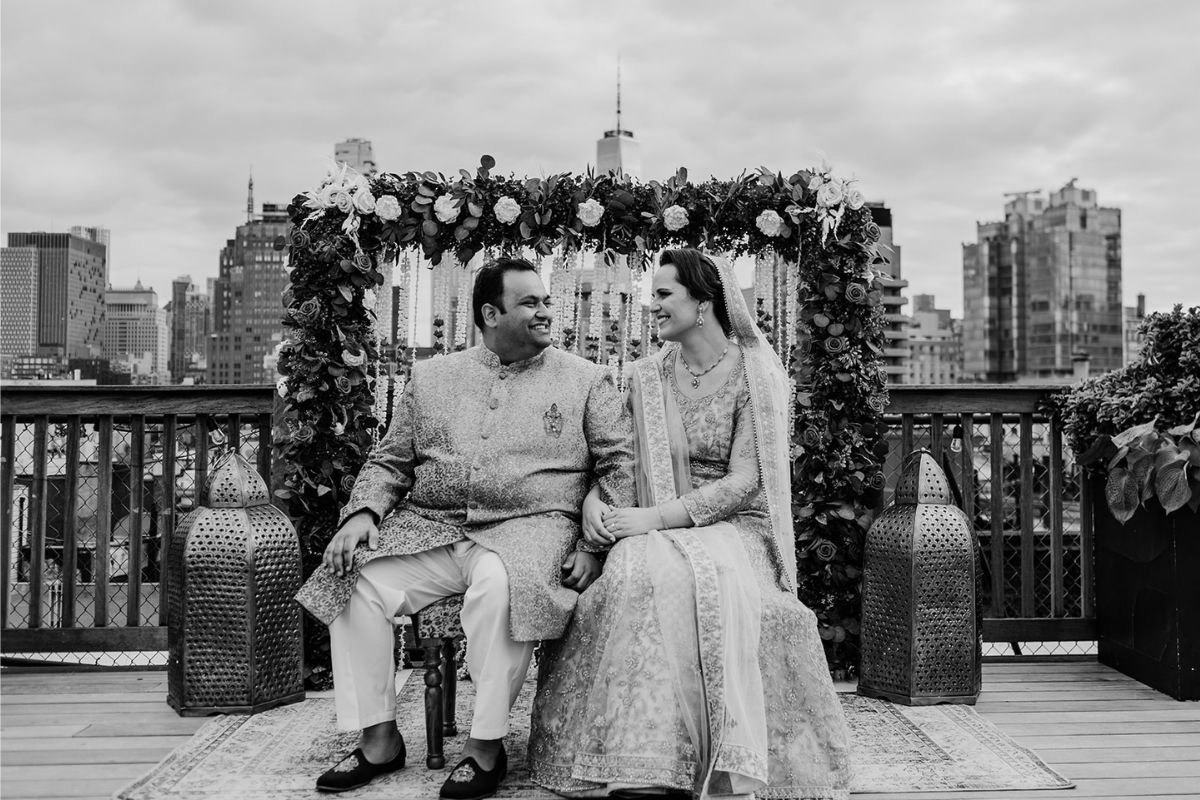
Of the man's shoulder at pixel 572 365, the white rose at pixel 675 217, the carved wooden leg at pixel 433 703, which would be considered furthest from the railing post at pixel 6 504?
the white rose at pixel 675 217

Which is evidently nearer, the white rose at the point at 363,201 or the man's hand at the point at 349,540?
the man's hand at the point at 349,540

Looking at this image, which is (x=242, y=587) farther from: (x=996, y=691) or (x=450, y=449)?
(x=996, y=691)

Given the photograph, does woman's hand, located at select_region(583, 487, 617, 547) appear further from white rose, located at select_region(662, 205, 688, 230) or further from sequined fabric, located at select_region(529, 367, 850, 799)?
white rose, located at select_region(662, 205, 688, 230)

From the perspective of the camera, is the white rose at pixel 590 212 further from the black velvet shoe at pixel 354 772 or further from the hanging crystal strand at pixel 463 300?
the black velvet shoe at pixel 354 772

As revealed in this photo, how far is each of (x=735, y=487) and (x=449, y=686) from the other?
114 cm

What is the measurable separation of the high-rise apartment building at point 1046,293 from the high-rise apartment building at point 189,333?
277ft

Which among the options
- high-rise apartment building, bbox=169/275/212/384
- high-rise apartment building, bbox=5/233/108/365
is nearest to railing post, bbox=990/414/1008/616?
high-rise apartment building, bbox=5/233/108/365

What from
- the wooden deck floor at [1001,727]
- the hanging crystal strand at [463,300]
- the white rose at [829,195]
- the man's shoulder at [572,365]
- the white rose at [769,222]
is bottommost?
the wooden deck floor at [1001,727]

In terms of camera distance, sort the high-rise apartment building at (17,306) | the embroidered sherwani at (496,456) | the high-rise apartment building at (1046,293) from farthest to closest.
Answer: the high-rise apartment building at (1046,293) < the high-rise apartment building at (17,306) < the embroidered sherwani at (496,456)

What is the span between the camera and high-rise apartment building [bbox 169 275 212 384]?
16.1 metres

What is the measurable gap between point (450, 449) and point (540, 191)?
1.31 metres

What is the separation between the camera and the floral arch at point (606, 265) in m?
3.97

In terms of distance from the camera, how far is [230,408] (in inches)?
175

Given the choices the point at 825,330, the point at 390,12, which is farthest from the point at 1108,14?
the point at 825,330
